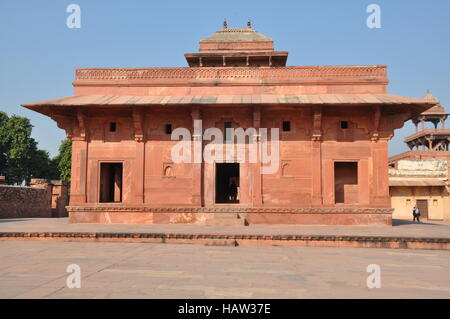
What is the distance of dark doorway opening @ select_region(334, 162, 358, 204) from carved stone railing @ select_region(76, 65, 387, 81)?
359 cm

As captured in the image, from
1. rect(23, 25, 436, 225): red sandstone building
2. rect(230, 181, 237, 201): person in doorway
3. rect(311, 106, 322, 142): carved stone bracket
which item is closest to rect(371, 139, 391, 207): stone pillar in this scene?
rect(23, 25, 436, 225): red sandstone building

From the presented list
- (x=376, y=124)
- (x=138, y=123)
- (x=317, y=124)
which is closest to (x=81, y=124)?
(x=138, y=123)

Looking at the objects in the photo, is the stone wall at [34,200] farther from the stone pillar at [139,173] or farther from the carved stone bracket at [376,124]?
→ the carved stone bracket at [376,124]

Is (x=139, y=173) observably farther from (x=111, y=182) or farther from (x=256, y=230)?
(x=256, y=230)

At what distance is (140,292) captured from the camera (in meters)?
4.53

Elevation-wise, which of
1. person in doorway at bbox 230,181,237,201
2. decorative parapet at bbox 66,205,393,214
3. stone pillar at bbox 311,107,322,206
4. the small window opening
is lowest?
decorative parapet at bbox 66,205,393,214

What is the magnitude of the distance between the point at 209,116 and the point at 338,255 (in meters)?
8.38

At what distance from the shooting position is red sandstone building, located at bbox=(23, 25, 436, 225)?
559 inches

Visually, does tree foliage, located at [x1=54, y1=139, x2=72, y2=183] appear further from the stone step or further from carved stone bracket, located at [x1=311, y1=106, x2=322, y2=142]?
carved stone bracket, located at [x1=311, y1=106, x2=322, y2=142]

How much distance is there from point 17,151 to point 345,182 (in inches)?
1318

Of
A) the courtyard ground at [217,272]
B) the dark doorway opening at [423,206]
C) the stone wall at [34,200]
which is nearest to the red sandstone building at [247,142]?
the courtyard ground at [217,272]

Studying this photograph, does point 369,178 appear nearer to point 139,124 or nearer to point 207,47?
point 139,124

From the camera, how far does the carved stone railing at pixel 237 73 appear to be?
1530cm

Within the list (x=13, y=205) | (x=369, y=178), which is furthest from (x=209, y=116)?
(x=13, y=205)
